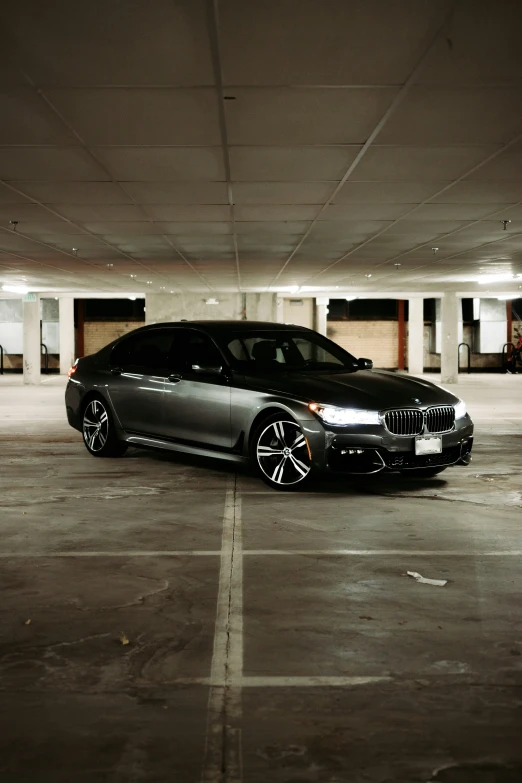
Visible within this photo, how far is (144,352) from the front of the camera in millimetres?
9016

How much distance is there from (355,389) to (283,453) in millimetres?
837

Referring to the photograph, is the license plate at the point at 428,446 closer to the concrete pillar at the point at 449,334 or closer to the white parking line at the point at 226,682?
the white parking line at the point at 226,682

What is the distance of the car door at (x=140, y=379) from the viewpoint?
8516mm

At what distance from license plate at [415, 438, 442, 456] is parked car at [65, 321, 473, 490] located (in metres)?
0.01

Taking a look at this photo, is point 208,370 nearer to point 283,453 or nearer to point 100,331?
point 283,453

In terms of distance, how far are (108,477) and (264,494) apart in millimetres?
1727

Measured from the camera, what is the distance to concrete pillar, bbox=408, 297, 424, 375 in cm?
3375

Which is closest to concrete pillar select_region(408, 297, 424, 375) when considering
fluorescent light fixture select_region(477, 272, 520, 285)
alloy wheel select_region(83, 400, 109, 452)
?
fluorescent light fixture select_region(477, 272, 520, 285)

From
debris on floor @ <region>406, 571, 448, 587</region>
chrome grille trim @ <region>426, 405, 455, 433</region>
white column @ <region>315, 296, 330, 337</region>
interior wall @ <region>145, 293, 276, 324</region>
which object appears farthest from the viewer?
white column @ <region>315, 296, 330, 337</region>

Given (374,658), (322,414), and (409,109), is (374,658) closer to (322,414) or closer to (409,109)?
(322,414)

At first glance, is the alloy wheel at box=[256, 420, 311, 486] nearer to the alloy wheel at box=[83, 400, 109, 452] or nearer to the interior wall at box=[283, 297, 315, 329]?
the alloy wheel at box=[83, 400, 109, 452]

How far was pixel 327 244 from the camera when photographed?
1487 centimetres

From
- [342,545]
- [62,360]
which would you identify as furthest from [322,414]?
[62,360]

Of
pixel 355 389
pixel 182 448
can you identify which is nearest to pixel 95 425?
pixel 182 448
